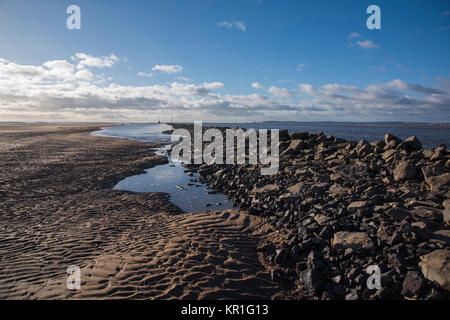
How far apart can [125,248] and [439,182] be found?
10221mm

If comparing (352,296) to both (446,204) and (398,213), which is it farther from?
(446,204)

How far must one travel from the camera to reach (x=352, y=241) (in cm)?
Answer: 525

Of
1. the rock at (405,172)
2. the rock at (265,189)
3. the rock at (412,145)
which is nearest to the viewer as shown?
the rock at (405,172)

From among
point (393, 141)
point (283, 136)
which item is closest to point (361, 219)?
point (393, 141)

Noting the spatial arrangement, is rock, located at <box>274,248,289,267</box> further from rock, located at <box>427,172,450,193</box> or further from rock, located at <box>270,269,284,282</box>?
rock, located at <box>427,172,450,193</box>

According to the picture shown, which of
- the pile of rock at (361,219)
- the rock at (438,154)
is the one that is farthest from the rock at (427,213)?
the rock at (438,154)

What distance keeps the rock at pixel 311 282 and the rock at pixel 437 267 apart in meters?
1.92

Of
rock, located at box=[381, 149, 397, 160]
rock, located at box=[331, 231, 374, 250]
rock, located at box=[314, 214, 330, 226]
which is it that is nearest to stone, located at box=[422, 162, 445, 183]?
rock, located at box=[381, 149, 397, 160]

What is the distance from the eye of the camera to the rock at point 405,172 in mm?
8141

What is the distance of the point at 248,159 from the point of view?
52.8 ft

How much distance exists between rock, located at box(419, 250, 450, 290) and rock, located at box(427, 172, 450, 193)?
3867 mm

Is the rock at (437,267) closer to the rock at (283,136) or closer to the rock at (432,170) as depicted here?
the rock at (432,170)

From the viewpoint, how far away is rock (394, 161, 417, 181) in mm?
8141
